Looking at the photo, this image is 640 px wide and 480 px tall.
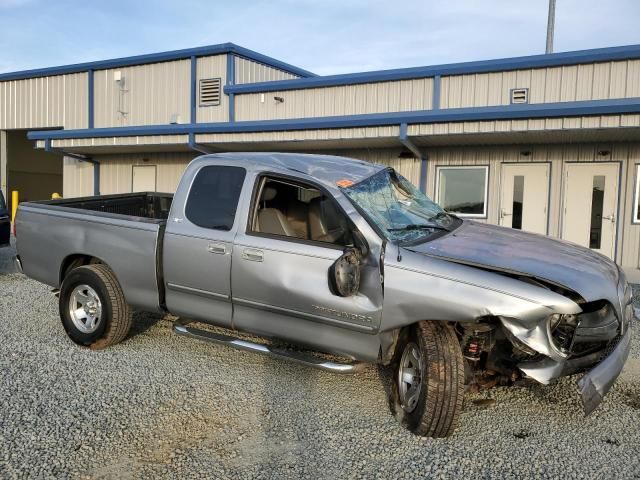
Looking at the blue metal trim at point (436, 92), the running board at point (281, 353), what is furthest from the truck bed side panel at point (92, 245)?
the blue metal trim at point (436, 92)

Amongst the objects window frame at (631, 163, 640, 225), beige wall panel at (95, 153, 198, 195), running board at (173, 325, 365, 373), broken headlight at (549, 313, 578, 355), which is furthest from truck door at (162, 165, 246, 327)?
beige wall panel at (95, 153, 198, 195)

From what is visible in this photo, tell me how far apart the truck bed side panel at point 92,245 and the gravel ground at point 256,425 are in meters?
0.76

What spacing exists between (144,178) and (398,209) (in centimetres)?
1518

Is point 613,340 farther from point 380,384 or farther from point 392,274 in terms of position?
point 380,384

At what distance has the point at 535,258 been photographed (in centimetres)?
387

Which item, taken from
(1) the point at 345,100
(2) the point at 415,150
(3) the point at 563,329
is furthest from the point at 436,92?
(3) the point at 563,329

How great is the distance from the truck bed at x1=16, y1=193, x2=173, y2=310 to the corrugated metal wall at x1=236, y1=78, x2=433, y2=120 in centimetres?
1024

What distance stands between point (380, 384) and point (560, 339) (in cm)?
163

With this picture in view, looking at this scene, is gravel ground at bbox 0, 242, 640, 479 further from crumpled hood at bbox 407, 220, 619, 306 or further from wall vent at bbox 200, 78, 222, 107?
wall vent at bbox 200, 78, 222, 107

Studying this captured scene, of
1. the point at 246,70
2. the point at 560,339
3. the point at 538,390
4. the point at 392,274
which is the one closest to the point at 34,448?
the point at 392,274

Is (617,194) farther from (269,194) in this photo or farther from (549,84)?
(269,194)

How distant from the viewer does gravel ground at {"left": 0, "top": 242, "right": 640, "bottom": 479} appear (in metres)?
3.33

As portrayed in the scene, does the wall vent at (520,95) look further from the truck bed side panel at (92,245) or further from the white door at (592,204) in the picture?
the truck bed side panel at (92,245)

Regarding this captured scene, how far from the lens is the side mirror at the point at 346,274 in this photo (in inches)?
150
